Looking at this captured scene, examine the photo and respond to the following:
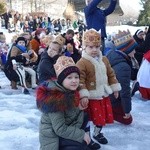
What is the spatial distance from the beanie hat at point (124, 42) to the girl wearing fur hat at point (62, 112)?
6.15 ft

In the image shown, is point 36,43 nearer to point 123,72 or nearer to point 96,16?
point 96,16

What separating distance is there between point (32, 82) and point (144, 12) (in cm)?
4084

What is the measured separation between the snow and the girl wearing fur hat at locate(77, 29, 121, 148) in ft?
1.56

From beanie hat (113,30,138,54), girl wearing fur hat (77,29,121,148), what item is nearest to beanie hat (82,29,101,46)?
girl wearing fur hat (77,29,121,148)

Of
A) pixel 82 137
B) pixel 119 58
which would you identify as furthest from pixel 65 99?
pixel 119 58

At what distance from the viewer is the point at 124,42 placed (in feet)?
17.5

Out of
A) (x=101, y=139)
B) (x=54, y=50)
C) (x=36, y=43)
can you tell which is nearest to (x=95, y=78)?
(x=101, y=139)

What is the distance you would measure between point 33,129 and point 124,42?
5.57 ft

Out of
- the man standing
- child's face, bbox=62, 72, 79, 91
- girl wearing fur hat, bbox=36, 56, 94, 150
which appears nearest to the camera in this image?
girl wearing fur hat, bbox=36, 56, 94, 150

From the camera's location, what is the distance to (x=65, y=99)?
3.42 metres

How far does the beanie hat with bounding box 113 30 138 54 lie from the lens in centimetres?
532

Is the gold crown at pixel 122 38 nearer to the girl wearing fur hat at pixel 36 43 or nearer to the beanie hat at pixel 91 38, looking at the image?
the beanie hat at pixel 91 38

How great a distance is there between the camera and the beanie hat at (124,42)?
532cm

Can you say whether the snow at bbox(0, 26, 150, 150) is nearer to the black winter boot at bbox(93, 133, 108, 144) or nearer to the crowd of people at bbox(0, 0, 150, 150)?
the black winter boot at bbox(93, 133, 108, 144)
